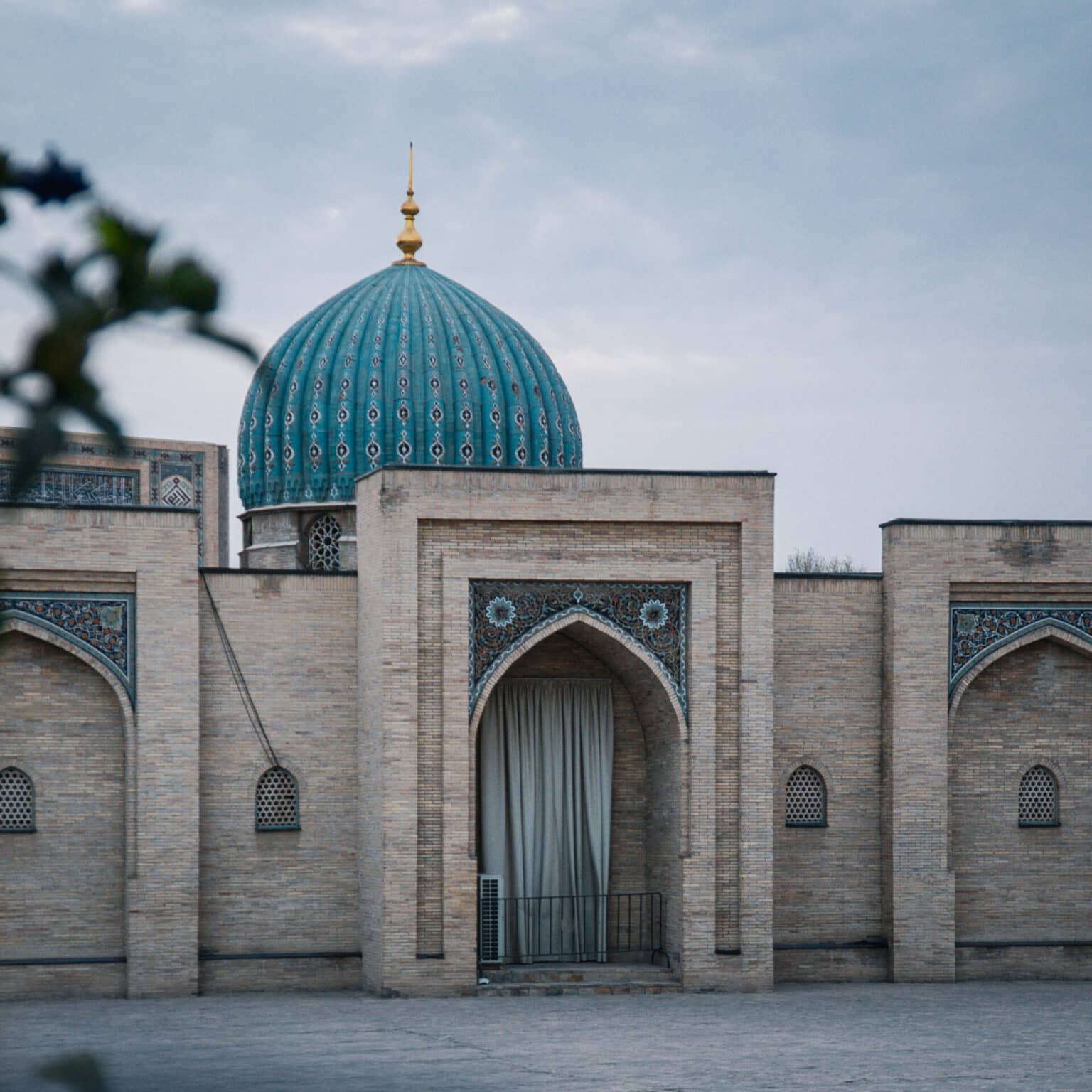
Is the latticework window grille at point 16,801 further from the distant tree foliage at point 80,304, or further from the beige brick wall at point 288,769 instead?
the distant tree foliage at point 80,304

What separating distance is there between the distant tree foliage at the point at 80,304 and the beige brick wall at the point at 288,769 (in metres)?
11.4

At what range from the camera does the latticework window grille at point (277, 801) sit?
12.9 meters

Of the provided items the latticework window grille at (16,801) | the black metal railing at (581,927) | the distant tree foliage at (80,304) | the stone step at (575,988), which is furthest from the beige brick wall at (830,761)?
the distant tree foliage at (80,304)

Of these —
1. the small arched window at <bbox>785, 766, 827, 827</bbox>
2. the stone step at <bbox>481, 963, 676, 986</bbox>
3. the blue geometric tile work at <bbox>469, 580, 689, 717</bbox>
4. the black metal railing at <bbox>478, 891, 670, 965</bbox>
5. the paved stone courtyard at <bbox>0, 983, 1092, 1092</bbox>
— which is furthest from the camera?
the small arched window at <bbox>785, 766, 827, 827</bbox>

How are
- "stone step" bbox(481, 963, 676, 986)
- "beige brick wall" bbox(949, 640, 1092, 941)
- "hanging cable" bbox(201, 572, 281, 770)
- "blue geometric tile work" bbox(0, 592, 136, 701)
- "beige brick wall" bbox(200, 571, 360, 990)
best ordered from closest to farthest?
"blue geometric tile work" bbox(0, 592, 136, 701), "stone step" bbox(481, 963, 676, 986), "beige brick wall" bbox(200, 571, 360, 990), "hanging cable" bbox(201, 572, 281, 770), "beige brick wall" bbox(949, 640, 1092, 941)

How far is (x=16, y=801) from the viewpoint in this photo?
488 inches

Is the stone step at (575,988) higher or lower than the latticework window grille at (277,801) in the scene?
lower

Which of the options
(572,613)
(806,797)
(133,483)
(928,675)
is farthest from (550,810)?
(133,483)

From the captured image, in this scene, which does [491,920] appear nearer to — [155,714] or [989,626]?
[155,714]

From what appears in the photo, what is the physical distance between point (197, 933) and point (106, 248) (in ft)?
37.7

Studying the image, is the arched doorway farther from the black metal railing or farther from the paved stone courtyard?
the paved stone courtyard

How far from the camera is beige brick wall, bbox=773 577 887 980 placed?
532 inches

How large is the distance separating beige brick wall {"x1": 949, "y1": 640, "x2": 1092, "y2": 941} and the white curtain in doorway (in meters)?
2.68

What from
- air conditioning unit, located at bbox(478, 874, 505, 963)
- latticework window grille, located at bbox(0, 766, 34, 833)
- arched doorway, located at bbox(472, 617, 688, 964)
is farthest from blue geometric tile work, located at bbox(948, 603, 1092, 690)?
latticework window grille, located at bbox(0, 766, 34, 833)
